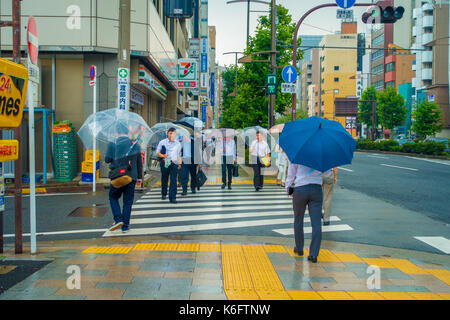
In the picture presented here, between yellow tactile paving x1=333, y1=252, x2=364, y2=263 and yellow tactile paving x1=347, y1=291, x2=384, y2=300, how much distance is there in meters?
1.46

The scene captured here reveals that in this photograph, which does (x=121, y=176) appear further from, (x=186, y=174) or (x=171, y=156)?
(x=186, y=174)

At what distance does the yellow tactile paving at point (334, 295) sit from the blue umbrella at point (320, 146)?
1626 millimetres

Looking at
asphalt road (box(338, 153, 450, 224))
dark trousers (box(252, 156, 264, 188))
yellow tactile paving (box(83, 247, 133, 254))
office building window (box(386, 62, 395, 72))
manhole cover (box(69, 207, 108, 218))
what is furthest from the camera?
office building window (box(386, 62, 395, 72))

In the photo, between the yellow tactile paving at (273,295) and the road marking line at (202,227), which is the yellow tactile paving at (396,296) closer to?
the yellow tactile paving at (273,295)

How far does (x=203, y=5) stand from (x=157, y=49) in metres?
55.2

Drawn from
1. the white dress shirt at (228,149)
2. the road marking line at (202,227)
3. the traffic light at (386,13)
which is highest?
the traffic light at (386,13)

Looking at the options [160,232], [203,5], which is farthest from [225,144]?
[203,5]

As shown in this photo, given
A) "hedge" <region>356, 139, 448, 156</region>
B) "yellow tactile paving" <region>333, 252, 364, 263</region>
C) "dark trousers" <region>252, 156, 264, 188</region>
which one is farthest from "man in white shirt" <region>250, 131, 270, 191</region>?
"hedge" <region>356, 139, 448, 156</region>

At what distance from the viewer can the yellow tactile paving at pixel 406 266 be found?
5.70 metres

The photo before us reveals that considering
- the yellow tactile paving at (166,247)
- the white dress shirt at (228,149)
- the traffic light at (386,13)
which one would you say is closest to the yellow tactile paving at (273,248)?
the yellow tactile paving at (166,247)

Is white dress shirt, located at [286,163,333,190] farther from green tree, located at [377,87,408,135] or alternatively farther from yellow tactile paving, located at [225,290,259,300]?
green tree, located at [377,87,408,135]

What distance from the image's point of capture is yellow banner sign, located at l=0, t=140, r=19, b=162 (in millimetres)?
4658

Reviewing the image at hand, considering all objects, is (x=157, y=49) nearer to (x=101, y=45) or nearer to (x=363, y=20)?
(x=101, y=45)

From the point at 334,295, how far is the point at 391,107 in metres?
66.1
